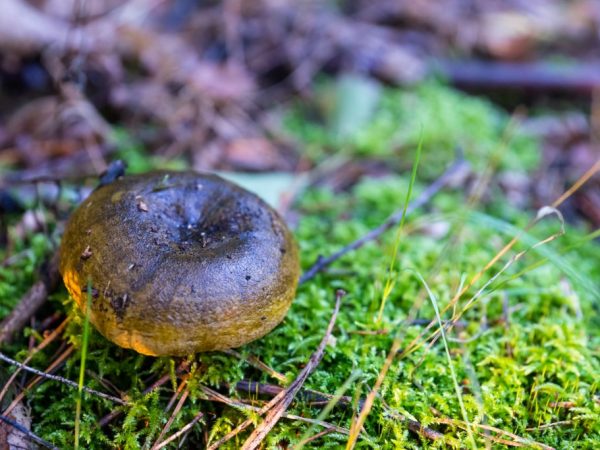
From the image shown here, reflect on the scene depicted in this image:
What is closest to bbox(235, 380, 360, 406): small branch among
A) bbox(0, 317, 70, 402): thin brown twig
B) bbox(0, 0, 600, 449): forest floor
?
bbox(0, 0, 600, 449): forest floor

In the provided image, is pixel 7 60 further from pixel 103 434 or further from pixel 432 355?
pixel 432 355

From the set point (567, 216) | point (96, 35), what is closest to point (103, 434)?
point (567, 216)

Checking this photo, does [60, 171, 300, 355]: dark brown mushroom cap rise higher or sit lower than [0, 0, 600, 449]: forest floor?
higher

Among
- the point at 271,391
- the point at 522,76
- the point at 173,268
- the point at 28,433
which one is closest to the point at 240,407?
the point at 271,391

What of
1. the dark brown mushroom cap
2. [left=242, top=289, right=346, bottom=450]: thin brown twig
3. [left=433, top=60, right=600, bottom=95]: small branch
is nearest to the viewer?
the dark brown mushroom cap

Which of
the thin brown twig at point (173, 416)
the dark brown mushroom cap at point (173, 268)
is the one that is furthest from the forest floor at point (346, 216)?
the dark brown mushroom cap at point (173, 268)

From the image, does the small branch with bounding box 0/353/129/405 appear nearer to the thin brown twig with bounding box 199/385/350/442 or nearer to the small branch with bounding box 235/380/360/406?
the thin brown twig with bounding box 199/385/350/442

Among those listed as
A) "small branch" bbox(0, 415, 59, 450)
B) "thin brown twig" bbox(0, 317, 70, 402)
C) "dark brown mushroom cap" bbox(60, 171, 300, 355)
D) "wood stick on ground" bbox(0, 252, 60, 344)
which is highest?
"dark brown mushroom cap" bbox(60, 171, 300, 355)
